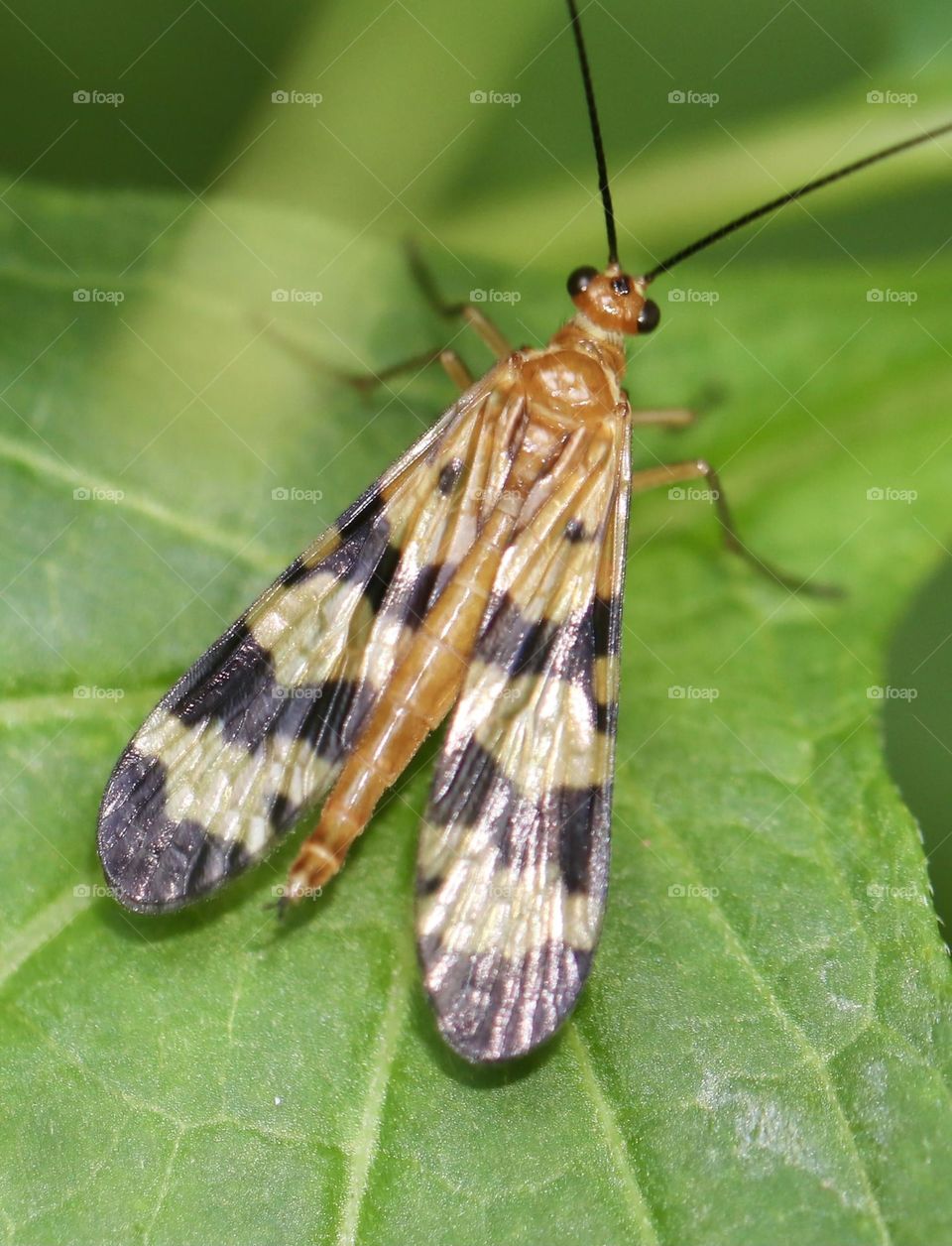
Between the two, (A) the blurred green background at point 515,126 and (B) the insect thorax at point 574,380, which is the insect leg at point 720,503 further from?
(A) the blurred green background at point 515,126

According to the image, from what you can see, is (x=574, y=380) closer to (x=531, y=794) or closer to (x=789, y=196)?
(x=789, y=196)

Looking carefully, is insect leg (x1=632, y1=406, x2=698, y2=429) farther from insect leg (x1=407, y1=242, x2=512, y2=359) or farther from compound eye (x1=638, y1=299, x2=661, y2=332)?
insect leg (x1=407, y1=242, x2=512, y2=359)

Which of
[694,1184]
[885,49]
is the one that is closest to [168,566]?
[694,1184]

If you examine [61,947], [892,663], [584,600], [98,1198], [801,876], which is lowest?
[892,663]

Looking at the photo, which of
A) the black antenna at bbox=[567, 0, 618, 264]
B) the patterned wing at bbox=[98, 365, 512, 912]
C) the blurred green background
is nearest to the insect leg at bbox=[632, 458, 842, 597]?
the blurred green background

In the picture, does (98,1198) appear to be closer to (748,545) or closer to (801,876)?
(801,876)

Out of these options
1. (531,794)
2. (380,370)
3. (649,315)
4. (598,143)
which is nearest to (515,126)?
(598,143)

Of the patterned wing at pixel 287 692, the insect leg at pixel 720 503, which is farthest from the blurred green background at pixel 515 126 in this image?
the patterned wing at pixel 287 692
